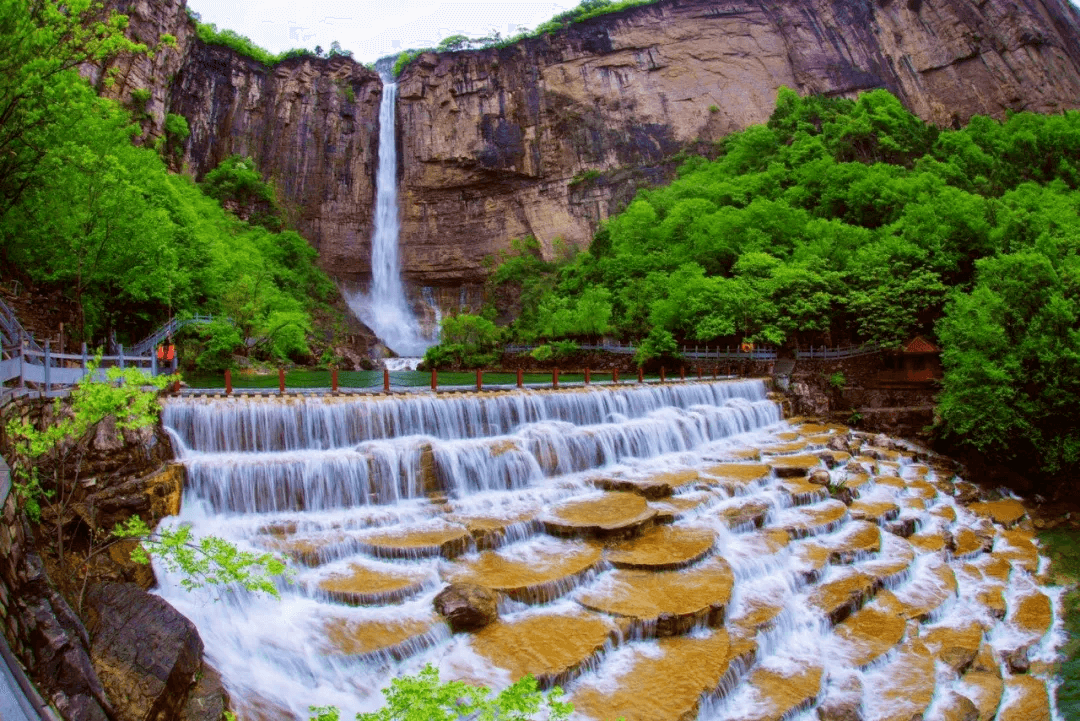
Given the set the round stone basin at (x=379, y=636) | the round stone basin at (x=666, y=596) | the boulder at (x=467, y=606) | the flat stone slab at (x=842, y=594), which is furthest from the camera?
the flat stone slab at (x=842, y=594)

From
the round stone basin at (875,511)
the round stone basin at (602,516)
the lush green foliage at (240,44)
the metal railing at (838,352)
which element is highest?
the lush green foliage at (240,44)

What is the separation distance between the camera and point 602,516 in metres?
11.8

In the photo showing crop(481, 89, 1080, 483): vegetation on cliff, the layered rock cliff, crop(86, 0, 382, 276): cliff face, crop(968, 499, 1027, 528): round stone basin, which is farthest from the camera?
the layered rock cliff

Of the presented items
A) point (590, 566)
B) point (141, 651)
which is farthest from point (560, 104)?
point (141, 651)

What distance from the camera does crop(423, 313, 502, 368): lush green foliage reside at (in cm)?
4025

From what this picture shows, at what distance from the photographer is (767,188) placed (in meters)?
42.1

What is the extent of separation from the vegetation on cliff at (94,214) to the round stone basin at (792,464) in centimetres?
1698

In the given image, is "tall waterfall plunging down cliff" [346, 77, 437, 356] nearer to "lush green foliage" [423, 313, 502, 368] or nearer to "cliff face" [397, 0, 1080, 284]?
"cliff face" [397, 0, 1080, 284]

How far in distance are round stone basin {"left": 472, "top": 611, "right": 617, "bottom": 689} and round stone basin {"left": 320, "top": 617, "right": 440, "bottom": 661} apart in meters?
0.65

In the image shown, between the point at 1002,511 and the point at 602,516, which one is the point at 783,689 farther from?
the point at 1002,511

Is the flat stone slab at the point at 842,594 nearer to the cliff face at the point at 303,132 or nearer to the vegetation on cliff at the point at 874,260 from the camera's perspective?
the vegetation on cliff at the point at 874,260

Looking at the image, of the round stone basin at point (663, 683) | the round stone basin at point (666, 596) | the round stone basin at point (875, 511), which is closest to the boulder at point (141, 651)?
the round stone basin at point (663, 683)

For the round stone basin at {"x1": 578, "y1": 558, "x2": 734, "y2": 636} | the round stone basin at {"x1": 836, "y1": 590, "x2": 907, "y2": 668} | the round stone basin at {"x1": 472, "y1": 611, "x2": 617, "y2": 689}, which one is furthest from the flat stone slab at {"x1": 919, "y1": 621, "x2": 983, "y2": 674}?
the round stone basin at {"x1": 472, "y1": 611, "x2": 617, "y2": 689}

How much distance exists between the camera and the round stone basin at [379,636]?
24.5 ft
